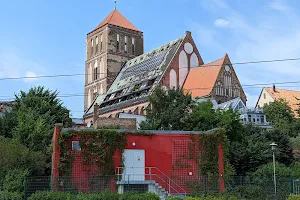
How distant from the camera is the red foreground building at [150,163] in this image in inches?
1064

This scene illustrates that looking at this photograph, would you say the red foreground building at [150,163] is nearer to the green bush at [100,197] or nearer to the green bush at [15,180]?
the green bush at [15,180]

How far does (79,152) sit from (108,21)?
207ft

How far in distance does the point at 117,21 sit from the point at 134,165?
64982 mm

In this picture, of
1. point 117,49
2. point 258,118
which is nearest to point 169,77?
point 258,118

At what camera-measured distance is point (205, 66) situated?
7044 centimetres

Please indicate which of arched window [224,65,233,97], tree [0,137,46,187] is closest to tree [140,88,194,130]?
tree [0,137,46,187]

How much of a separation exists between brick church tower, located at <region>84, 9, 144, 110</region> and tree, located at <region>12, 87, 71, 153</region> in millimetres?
42676

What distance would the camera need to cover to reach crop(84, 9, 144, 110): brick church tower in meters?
85.6

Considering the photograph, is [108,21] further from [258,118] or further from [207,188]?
[207,188]

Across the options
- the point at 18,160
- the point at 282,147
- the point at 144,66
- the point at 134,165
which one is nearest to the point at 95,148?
the point at 134,165

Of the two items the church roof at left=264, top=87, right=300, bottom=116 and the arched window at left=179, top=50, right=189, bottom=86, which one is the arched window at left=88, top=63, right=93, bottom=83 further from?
the church roof at left=264, top=87, right=300, bottom=116

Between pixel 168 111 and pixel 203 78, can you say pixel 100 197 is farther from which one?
pixel 203 78

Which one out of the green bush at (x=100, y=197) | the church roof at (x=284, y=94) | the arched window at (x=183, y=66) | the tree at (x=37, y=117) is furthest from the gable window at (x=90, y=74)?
the green bush at (x=100, y=197)

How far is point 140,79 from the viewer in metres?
72.1
